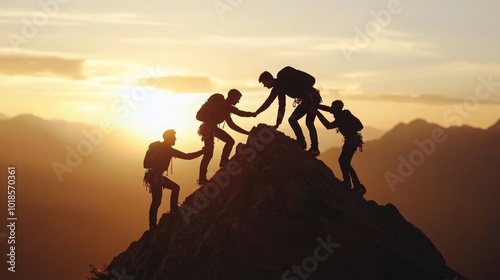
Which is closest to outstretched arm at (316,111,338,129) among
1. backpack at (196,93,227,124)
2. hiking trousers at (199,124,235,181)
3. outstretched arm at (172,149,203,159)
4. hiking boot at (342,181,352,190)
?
hiking boot at (342,181,352,190)

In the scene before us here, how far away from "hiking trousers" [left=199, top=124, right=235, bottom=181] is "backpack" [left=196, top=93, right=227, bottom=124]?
9.9 inches

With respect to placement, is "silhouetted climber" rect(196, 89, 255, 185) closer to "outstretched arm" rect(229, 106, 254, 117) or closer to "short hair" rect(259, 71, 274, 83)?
"outstretched arm" rect(229, 106, 254, 117)

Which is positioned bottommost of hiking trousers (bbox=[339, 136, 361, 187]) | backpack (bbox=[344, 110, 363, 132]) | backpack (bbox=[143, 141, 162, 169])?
hiking trousers (bbox=[339, 136, 361, 187])

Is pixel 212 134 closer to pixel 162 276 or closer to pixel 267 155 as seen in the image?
pixel 267 155

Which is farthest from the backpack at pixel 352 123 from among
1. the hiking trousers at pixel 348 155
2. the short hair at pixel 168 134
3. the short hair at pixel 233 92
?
the short hair at pixel 168 134

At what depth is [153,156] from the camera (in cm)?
2275

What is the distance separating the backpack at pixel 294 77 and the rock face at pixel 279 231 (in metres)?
1.56

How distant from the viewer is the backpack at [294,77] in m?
22.2

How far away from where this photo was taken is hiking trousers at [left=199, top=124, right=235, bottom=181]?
22.2 meters

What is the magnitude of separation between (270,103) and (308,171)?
7.99ft

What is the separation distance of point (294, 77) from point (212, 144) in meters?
3.17

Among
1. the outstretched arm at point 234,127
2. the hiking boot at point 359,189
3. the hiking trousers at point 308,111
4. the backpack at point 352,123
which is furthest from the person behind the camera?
the hiking boot at point 359,189

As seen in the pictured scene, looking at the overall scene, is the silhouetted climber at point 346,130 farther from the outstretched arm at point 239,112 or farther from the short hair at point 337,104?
the outstretched arm at point 239,112

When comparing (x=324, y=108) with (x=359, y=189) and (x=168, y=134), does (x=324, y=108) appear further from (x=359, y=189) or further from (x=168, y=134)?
(x=168, y=134)
